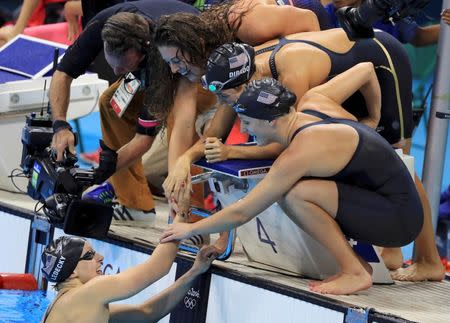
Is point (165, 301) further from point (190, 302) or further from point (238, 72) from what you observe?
point (238, 72)

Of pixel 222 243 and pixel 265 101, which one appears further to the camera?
pixel 222 243

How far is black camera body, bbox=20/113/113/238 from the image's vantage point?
532 centimetres

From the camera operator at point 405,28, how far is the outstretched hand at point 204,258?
4.05ft

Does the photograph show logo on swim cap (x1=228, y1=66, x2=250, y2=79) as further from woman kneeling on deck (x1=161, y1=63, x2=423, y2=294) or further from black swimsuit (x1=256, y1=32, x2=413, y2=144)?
black swimsuit (x1=256, y1=32, x2=413, y2=144)

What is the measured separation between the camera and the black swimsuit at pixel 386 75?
15.5ft

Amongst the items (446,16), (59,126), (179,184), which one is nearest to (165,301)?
(179,184)

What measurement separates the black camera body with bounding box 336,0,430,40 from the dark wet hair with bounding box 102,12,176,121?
2.91ft

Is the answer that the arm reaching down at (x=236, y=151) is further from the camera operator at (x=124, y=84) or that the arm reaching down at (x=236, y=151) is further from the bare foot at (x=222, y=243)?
the camera operator at (x=124, y=84)

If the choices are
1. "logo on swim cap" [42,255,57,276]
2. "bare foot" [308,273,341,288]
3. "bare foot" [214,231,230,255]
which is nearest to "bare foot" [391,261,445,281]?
"bare foot" [308,273,341,288]

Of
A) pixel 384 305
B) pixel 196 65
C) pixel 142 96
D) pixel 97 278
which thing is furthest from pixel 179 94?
pixel 384 305

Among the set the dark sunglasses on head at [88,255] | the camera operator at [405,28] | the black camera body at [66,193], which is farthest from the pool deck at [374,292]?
the camera operator at [405,28]

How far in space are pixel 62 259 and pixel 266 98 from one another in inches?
38.8

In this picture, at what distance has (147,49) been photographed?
5086 mm

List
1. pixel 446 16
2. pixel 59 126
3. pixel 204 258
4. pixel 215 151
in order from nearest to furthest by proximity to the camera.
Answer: pixel 215 151, pixel 204 258, pixel 446 16, pixel 59 126
